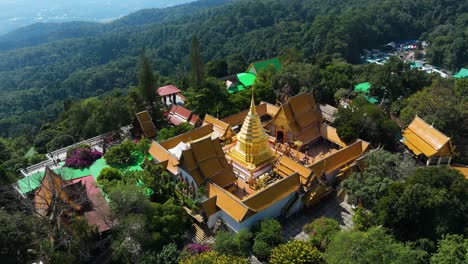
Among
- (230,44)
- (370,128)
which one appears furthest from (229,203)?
Result: (230,44)

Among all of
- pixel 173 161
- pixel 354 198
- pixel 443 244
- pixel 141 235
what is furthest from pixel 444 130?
pixel 141 235

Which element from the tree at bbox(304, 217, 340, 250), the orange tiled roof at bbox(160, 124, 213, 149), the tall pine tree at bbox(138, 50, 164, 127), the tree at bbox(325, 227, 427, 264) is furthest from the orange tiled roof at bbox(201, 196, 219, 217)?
the tall pine tree at bbox(138, 50, 164, 127)

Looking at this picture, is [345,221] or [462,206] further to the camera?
[345,221]

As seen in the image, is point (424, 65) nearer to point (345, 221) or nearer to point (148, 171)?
point (345, 221)

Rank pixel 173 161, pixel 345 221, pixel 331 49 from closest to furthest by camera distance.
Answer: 1. pixel 345 221
2. pixel 173 161
3. pixel 331 49

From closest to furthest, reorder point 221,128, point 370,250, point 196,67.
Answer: point 370,250, point 221,128, point 196,67

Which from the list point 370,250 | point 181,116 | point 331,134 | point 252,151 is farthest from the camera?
point 181,116

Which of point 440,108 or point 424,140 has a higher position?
point 440,108

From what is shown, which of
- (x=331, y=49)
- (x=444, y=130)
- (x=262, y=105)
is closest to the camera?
(x=444, y=130)

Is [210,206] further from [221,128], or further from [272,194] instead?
[221,128]
